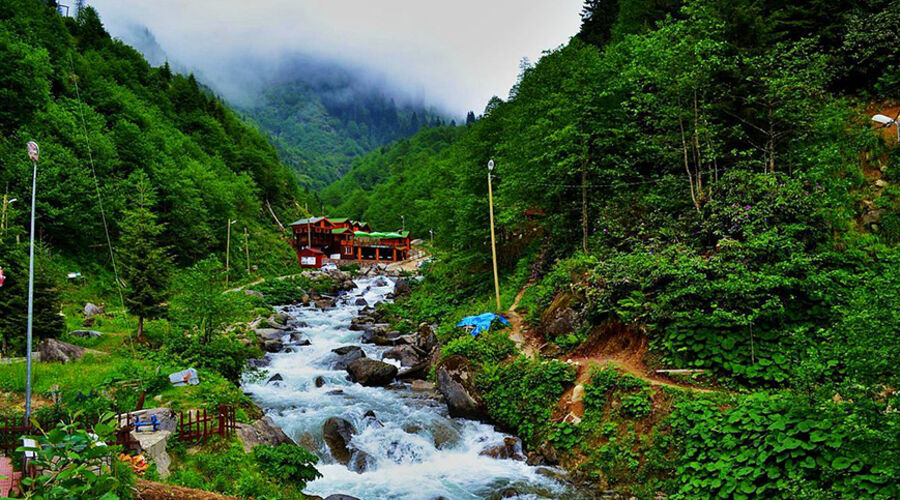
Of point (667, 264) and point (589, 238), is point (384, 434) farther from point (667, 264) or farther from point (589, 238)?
point (589, 238)

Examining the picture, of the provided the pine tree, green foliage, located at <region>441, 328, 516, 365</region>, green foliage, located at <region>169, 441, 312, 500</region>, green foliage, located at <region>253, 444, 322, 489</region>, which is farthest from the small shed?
green foliage, located at <region>169, 441, 312, 500</region>

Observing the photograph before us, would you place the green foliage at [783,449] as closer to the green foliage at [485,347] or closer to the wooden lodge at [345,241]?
the green foliage at [485,347]

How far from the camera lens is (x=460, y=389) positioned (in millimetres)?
15586

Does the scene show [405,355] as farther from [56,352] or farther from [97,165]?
[97,165]

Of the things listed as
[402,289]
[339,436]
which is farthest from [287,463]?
[402,289]

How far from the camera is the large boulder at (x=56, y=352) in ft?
52.7

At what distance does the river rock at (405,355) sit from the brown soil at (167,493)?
13.4m

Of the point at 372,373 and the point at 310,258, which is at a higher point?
the point at 310,258

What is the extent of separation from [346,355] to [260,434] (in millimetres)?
9728

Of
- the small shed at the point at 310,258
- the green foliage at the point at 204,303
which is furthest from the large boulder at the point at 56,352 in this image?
the small shed at the point at 310,258

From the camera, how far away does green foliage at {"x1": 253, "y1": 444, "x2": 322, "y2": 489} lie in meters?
10.3

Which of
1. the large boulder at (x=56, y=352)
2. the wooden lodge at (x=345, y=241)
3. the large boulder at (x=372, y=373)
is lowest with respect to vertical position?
the large boulder at (x=372, y=373)

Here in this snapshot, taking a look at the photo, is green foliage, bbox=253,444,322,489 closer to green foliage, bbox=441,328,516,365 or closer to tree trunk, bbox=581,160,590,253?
green foliage, bbox=441,328,516,365

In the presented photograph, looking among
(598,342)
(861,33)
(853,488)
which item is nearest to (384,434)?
(598,342)
